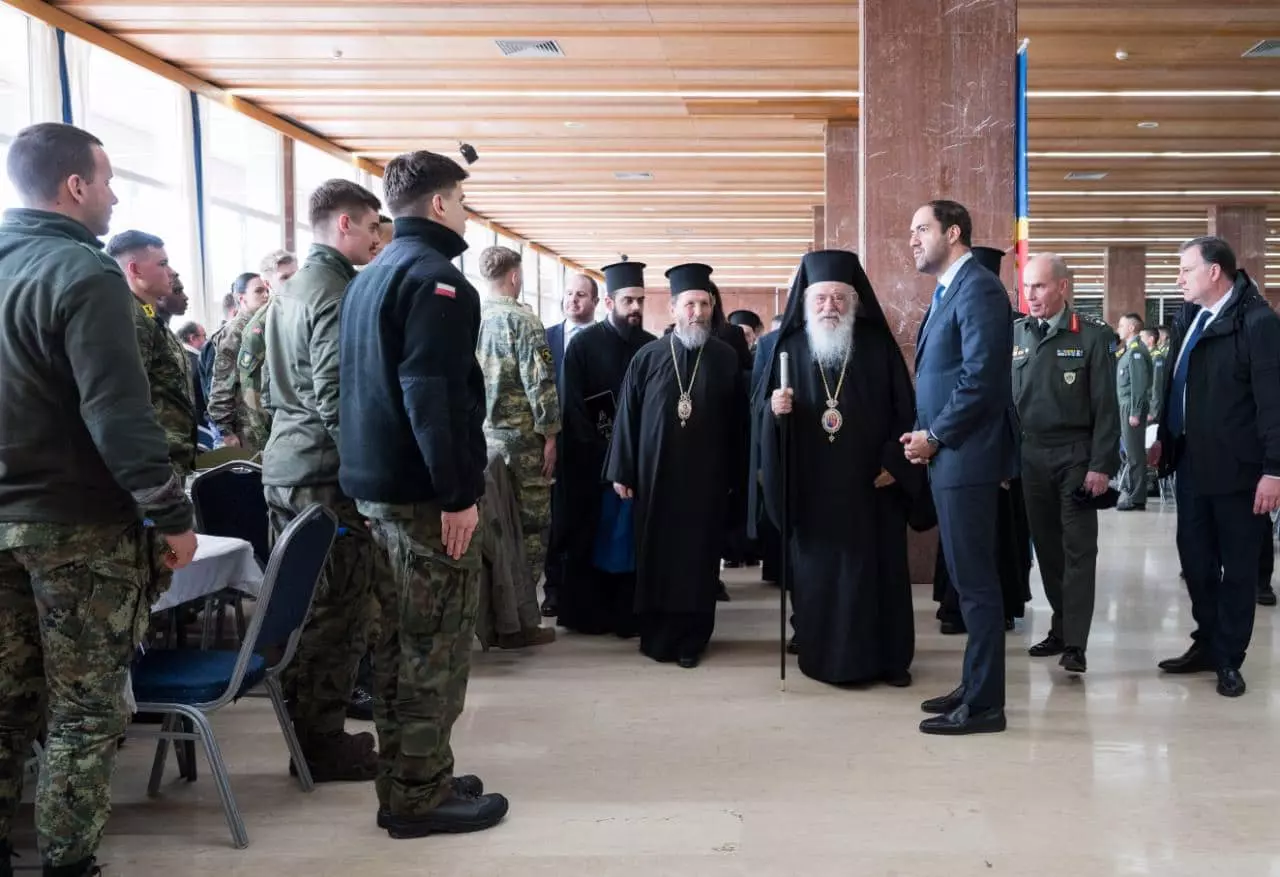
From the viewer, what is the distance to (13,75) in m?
7.50

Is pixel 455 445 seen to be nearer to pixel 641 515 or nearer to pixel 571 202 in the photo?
pixel 641 515

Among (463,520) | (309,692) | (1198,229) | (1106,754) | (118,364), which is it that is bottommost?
(1106,754)

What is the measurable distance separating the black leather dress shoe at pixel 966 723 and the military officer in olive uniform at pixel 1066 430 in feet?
2.76

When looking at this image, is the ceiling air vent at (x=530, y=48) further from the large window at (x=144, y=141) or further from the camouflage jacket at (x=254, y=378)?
the camouflage jacket at (x=254, y=378)

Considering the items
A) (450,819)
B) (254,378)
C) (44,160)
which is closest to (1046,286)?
(450,819)

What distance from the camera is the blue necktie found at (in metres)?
4.32

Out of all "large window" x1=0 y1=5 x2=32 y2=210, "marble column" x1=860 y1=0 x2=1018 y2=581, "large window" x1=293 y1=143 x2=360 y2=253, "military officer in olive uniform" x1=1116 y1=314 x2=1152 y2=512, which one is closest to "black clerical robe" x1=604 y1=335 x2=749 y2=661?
"marble column" x1=860 y1=0 x2=1018 y2=581

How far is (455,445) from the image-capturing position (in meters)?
2.75

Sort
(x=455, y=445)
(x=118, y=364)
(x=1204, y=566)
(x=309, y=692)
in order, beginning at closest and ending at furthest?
(x=118, y=364), (x=455, y=445), (x=309, y=692), (x=1204, y=566)

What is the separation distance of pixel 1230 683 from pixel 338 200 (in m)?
3.53

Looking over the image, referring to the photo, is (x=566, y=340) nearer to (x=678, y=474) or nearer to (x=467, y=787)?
(x=678, y=474)

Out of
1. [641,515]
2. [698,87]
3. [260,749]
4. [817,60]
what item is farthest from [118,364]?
[698,87]

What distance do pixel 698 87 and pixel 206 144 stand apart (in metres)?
4.23

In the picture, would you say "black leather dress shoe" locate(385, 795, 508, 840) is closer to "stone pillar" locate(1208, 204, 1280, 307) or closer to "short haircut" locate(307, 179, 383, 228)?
"short haircut" locate(307, 179, 383, 228)
